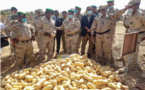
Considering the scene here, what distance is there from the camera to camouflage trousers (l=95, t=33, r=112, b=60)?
5.34m

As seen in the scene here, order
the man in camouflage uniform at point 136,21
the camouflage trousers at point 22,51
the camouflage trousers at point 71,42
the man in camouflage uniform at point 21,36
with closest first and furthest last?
the man in camouflage uniform at point 136,21, the man in camouflage uniform at point 21,36, the camouflage trousers at point 22,51, the camouflage trousers at point 71,42

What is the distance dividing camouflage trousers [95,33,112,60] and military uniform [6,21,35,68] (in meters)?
2.75

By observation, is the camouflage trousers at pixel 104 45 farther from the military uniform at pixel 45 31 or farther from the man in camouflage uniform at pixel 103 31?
the military uniform at pixel 45 31

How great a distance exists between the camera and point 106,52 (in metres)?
5.56

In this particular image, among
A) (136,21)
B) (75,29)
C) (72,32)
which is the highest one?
(136,21)

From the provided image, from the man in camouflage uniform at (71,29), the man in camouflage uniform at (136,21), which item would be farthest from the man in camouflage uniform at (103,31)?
the man in camouflage uniform at (71,29)

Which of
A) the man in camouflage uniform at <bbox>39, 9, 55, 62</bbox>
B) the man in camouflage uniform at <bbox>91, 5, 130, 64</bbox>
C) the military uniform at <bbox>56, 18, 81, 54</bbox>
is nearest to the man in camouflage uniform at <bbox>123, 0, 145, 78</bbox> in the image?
the man in camouflage uniform at <bbox>91, 5, 130, 64</bbox>

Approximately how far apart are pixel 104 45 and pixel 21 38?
3247 mm

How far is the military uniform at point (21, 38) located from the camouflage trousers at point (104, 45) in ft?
9.01

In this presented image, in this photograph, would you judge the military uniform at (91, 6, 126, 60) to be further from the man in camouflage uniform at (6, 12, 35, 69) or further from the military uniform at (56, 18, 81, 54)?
the man in camouflage uniform at (6, 12, 35, 69)

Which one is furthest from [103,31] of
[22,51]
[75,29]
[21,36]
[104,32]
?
[22,51]

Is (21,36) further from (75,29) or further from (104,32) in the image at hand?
(104,32)

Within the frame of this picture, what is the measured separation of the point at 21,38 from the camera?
195 inches

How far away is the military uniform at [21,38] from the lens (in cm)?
489
